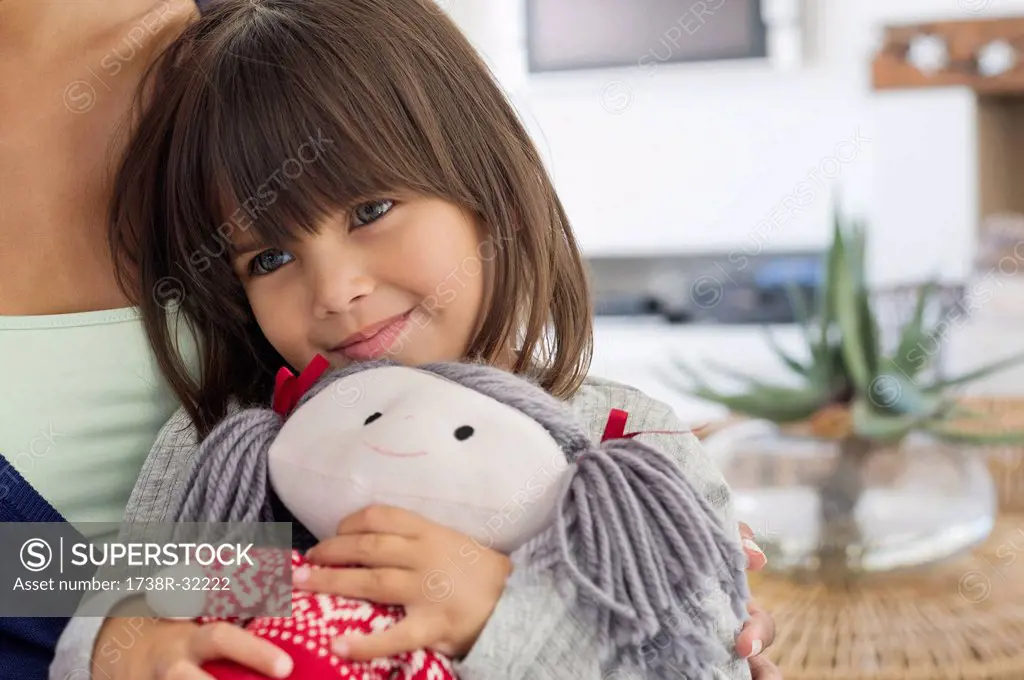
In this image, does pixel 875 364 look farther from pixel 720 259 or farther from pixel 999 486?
pixel 720 259

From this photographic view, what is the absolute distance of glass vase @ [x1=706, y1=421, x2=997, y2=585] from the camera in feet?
3.68

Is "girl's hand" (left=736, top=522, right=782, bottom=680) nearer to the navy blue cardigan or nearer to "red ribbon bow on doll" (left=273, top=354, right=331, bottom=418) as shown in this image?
"red ribbon bow on doll" (left=273, top=354, right=331, bottom=418)

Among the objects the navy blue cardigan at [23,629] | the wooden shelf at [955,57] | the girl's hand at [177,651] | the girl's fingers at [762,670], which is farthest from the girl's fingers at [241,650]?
the wooden shelf at [955,57]

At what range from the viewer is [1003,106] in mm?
3875

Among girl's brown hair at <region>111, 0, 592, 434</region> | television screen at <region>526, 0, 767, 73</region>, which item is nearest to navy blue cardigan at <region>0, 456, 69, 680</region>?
girl's brown hair at <region>111, 0, 592, 434</region>

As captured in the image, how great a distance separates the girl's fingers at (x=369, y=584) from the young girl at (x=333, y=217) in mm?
160

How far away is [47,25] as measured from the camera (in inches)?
34.1

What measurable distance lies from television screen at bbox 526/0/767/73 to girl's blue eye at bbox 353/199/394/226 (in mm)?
3383

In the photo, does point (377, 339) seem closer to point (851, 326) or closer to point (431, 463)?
point (431, 463)

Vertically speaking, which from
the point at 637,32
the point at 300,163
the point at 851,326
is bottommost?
the point at 637,32

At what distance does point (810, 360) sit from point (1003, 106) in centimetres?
304

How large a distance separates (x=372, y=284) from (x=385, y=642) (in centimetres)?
27

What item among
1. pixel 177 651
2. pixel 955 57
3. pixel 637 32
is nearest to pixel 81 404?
pixel 177 651

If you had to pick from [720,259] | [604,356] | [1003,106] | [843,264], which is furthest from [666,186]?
[843,264]
